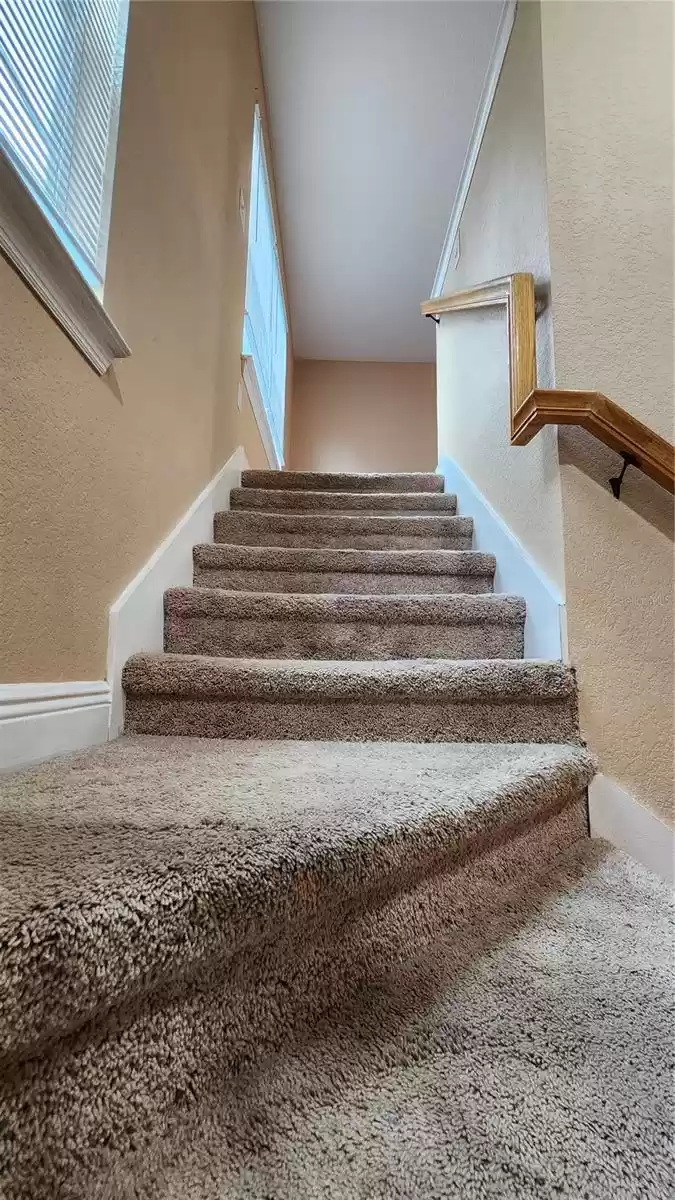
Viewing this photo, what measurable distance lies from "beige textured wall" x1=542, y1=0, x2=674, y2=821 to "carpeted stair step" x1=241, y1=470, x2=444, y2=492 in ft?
3.93

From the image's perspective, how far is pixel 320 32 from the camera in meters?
2.47

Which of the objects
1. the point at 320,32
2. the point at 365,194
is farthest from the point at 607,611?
the point at 365,194

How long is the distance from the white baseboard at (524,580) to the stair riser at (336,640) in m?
0.10

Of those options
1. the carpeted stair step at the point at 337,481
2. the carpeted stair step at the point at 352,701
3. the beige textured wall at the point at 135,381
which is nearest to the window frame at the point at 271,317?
the beige textured wall at the point at 135,381

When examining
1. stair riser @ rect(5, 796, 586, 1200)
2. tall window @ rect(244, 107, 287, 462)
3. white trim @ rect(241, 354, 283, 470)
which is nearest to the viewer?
stair riser @ rect(5, 796, 586, 1200)

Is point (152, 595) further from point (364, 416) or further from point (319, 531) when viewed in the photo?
point (364, 416)


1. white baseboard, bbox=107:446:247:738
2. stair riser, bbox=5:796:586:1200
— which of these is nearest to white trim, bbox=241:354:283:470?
white baseboard, bbox=107:446:247:738

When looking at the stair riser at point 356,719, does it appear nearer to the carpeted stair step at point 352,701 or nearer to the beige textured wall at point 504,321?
the carpeted stair step at point 352,701

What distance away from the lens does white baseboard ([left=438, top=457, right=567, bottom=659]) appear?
4.03ft

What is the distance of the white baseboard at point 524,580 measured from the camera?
1229mm

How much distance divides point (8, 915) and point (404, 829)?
38 centimetres

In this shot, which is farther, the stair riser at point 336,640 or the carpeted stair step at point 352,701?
the stair riser at point 336,640

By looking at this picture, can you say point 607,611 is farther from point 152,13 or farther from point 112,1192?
point 152,13

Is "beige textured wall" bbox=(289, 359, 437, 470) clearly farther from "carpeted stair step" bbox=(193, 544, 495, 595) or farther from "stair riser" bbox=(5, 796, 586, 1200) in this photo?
"stair riser" bbox=(5, 796, 586, 1200)
